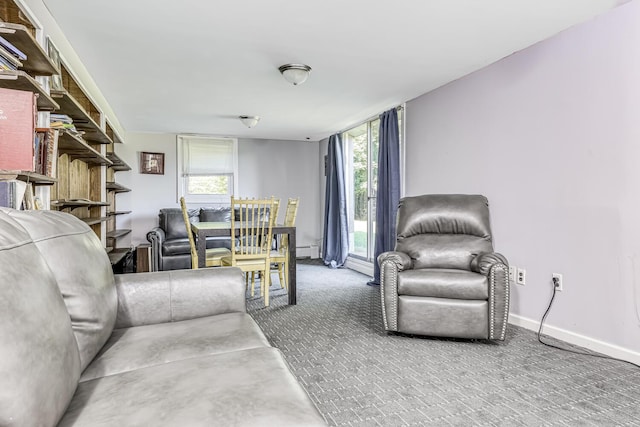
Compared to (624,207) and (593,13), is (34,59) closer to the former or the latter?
(593,13)

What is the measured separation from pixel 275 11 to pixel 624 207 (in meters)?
2.44

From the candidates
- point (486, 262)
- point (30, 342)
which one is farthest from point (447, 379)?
point (30, 342)

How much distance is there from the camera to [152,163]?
6066 mm

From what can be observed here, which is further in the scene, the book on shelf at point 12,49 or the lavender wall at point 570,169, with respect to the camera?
the lavender wall at point 570,169

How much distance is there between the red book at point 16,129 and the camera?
1637mm

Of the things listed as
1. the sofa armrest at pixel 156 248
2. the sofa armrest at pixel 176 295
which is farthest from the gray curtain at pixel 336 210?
the sofa armrest at pixel 176 295

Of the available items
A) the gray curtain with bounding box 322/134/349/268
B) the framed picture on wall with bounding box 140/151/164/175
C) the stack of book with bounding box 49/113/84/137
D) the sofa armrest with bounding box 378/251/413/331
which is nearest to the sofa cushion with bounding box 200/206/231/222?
the framed picture on wall with bounding box 140/151/164/175

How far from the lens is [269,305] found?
365 centimetres

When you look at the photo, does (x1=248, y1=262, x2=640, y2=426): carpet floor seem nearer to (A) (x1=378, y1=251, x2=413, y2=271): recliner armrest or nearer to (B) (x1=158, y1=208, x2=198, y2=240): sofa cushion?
(A) (x1=378, y1=251, x2=413, y2=271): recliner armrest

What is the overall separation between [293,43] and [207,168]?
3.98 metres

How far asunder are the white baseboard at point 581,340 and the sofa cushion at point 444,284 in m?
0.65

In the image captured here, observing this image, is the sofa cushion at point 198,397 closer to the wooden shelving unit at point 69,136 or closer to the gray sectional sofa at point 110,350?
the gray sectional sofa at point 110,350

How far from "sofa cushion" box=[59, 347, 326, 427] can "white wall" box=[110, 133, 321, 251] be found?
17.5ft

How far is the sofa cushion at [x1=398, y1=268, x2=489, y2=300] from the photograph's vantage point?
2.55 metres
